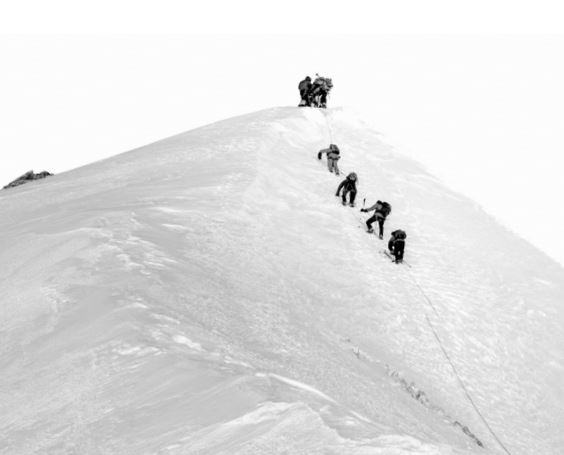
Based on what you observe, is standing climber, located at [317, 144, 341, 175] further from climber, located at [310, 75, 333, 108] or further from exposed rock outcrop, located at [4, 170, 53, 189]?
exposed rock outcrop, located at [4, 170, 53, 189]

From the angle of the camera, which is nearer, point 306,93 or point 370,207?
point 370,207

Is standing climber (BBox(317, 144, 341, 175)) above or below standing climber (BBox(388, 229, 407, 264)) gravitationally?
above

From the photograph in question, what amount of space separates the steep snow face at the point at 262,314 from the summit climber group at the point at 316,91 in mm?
8567

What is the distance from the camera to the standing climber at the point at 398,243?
79.7 feet

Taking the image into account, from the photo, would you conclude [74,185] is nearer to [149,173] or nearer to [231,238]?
[149,173]

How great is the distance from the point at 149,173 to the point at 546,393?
16641 mm

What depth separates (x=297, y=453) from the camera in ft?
29.2

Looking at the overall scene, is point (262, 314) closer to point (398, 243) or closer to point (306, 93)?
point (398, 243)

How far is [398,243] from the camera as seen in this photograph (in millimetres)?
24312

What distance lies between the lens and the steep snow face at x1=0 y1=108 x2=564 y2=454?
9828 millimetres

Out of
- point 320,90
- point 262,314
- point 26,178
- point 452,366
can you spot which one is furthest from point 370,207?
point 26,178

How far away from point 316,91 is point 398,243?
2178 centimetres

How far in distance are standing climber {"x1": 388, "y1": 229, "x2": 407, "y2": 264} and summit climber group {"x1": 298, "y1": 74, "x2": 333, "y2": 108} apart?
20978 mm

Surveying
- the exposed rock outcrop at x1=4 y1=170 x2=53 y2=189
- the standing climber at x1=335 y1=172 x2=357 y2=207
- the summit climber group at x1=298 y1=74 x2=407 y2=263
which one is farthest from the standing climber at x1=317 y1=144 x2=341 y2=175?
the exposed rock outcrop at x1=4 y1=170 x2=53 y2=189
